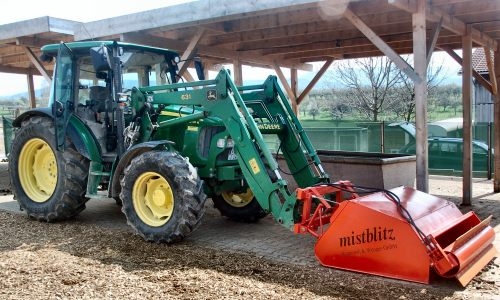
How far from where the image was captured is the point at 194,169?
18.9 ft

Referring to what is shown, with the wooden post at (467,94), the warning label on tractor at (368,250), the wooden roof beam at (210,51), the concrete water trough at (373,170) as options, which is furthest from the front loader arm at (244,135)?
the wooden post at (467,94)

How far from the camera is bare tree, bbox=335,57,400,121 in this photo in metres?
24.5

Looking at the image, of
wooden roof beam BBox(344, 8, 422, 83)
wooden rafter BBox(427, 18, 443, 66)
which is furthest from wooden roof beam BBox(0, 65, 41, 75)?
wooden rafter BBox(427, 18, 443, 66)

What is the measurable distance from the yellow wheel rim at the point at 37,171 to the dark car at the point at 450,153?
982 cm

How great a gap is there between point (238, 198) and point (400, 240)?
10.4 feet

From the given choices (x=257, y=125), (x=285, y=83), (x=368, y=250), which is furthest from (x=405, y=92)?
(x=368, y=250)

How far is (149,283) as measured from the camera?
176 inches

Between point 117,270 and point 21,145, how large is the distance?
11.2 feet

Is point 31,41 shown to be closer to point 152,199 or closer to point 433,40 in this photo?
point 152,199

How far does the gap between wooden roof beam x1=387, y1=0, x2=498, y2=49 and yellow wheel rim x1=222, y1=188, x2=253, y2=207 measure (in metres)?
3.15

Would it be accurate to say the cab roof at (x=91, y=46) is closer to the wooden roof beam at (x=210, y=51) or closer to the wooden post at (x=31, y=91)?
the wooden roof beam at (x=210, y=51)

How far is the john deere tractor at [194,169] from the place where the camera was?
181 inches

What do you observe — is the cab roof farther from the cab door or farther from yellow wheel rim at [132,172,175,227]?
yellow wheel rim at [132,172,175,227]

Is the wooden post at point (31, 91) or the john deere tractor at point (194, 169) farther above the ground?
the wooden post at point (31, 91)
